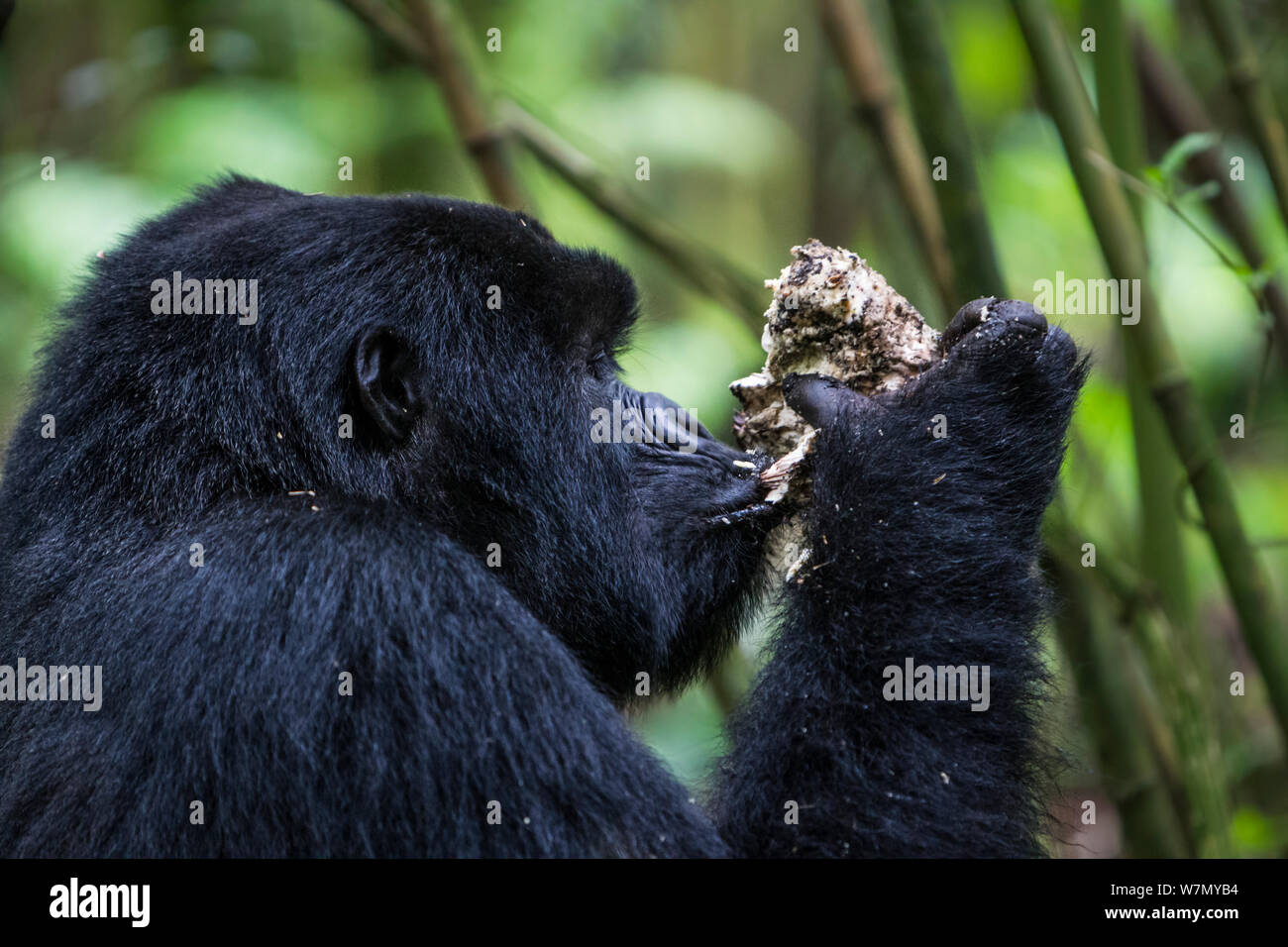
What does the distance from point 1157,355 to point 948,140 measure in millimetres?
707

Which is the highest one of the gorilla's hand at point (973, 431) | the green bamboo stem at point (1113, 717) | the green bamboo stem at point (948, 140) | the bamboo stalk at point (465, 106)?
the bamboo stalk at point (465, 106)

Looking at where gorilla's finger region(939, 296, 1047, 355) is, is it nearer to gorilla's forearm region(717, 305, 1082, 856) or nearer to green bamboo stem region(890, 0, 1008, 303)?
gorilla's forearm region(717, 305, 1082, 856)

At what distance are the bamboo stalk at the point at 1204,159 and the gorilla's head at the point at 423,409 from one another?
200cm

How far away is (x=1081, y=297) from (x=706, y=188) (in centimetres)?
393

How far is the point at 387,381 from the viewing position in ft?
7.91

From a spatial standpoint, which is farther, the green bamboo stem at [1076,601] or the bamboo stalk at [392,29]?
the bamboo stalk at [392,29]

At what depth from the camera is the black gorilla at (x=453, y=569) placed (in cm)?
201

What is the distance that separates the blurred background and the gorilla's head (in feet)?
1.42

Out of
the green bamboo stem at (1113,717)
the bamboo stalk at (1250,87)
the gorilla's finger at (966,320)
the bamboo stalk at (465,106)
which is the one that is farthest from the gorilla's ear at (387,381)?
the bamboo stalk at (1250,87)

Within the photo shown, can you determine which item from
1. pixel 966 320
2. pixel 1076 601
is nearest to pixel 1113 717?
pixel 1076 601

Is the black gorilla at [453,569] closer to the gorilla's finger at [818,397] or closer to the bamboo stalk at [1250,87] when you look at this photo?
the gorilla's finger at [818,397]

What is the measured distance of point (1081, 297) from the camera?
306 cm
